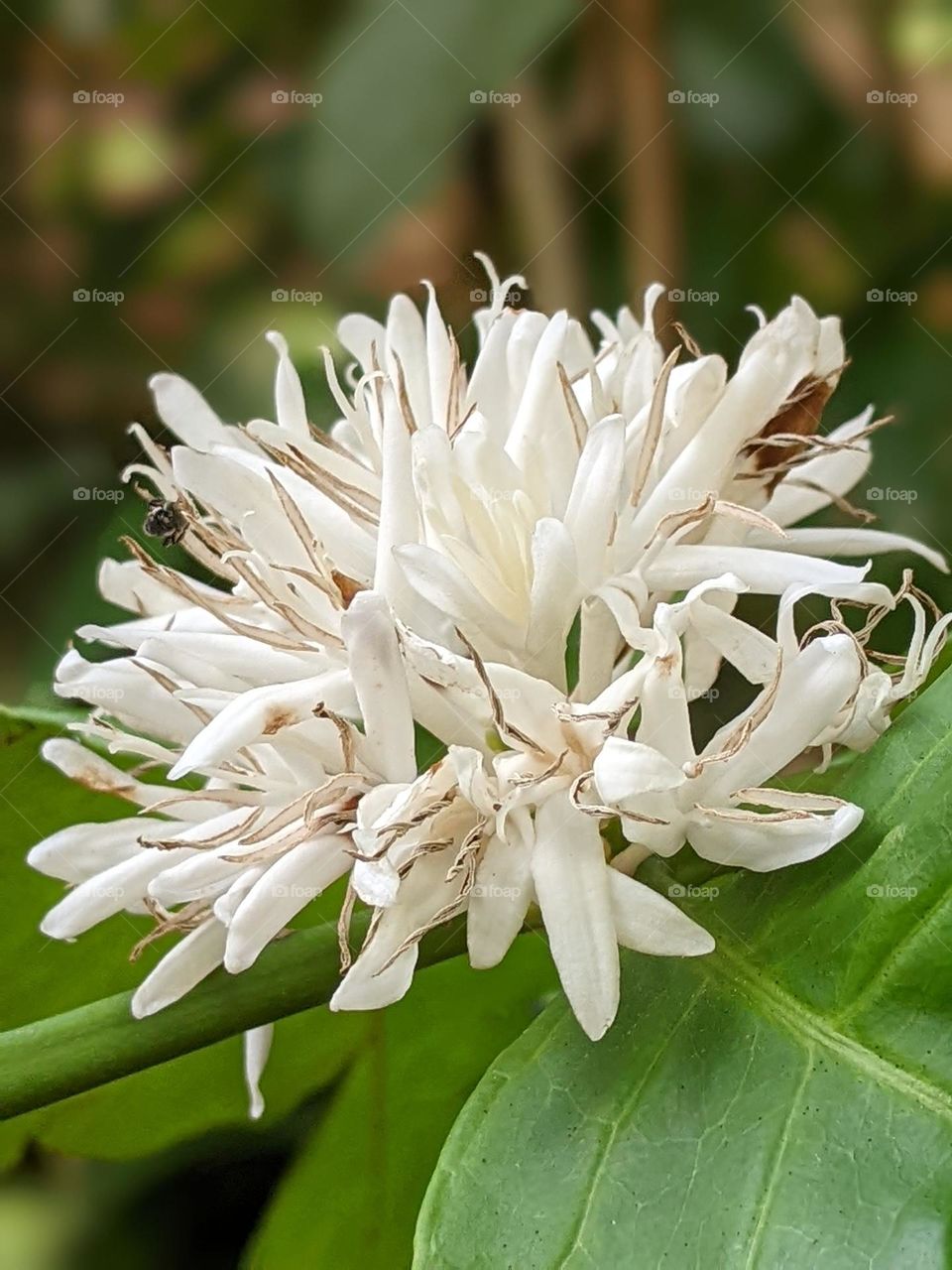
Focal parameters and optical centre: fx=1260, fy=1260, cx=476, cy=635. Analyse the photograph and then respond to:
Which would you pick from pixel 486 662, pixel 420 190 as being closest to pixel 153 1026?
pixel 486 662

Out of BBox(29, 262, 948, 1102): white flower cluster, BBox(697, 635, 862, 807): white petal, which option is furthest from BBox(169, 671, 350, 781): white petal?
BBox(697, 635, 862, 807): white petal

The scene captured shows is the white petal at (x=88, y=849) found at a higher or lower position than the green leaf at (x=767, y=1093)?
higher

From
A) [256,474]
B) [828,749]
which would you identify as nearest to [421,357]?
[256,474]

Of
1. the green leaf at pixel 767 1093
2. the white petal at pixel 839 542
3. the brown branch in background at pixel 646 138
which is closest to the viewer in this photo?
the green leaf at pixel 767 1093

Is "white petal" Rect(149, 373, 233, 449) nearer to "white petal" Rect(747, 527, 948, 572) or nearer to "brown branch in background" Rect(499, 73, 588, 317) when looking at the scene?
"white petal" Rect(747, 527, 948, 572)

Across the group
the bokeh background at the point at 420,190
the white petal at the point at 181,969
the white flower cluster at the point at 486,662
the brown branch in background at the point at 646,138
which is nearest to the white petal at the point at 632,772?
the white flower cluster at the point at 486,662

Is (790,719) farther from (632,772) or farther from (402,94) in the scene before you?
(402,94)

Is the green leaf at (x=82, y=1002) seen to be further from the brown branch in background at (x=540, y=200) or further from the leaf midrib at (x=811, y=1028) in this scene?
the brown branch in background at (x=540, y=200)
